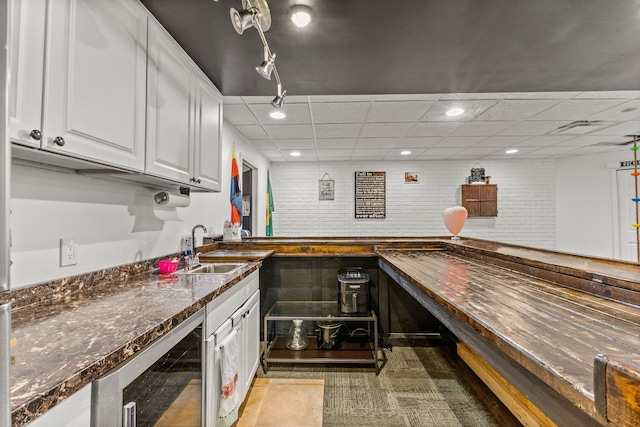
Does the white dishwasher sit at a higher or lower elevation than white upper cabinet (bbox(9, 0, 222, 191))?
lower

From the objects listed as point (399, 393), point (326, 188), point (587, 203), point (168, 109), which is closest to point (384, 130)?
point (326, 188)

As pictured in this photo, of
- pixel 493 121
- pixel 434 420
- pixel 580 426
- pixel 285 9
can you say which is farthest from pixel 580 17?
pixel 434 420

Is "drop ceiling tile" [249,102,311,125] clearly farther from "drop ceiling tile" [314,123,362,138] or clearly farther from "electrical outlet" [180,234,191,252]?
"electrical outlet" [180,234,191,252]

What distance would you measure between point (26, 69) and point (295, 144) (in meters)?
3.67

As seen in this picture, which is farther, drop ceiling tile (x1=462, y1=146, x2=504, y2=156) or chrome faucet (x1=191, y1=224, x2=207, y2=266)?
drop ceiling tile (x1=462, y1=146, x2=504, y2=156)

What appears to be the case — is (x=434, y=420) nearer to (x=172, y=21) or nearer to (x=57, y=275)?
(x=57, y=275)

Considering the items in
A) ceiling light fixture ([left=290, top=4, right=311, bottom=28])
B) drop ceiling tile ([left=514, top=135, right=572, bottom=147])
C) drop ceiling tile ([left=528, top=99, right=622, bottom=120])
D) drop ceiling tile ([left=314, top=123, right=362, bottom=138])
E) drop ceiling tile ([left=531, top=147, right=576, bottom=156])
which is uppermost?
drop ceiling tile ([left=531, top=147, right=576, bottom=156])

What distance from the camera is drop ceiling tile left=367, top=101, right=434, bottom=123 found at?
2918 millimetres

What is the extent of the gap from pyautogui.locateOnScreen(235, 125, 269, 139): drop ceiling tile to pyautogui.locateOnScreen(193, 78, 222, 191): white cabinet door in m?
1.16

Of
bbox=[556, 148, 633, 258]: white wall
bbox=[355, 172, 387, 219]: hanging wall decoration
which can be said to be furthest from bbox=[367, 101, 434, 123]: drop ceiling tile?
bbox=[556, 148, 633, 258]: white wall

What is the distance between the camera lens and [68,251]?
1.33 meters


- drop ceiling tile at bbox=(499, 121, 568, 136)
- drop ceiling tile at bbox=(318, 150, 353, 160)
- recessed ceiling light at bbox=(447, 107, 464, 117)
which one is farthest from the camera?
drop ceiling tile at bbox=(318, 150, 353, 160)

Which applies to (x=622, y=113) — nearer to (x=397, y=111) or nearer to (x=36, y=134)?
(x=397, y=111)

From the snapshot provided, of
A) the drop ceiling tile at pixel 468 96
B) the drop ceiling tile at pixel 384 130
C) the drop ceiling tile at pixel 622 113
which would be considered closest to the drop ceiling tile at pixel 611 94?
the drop ceiling tile at pixel 622 113
